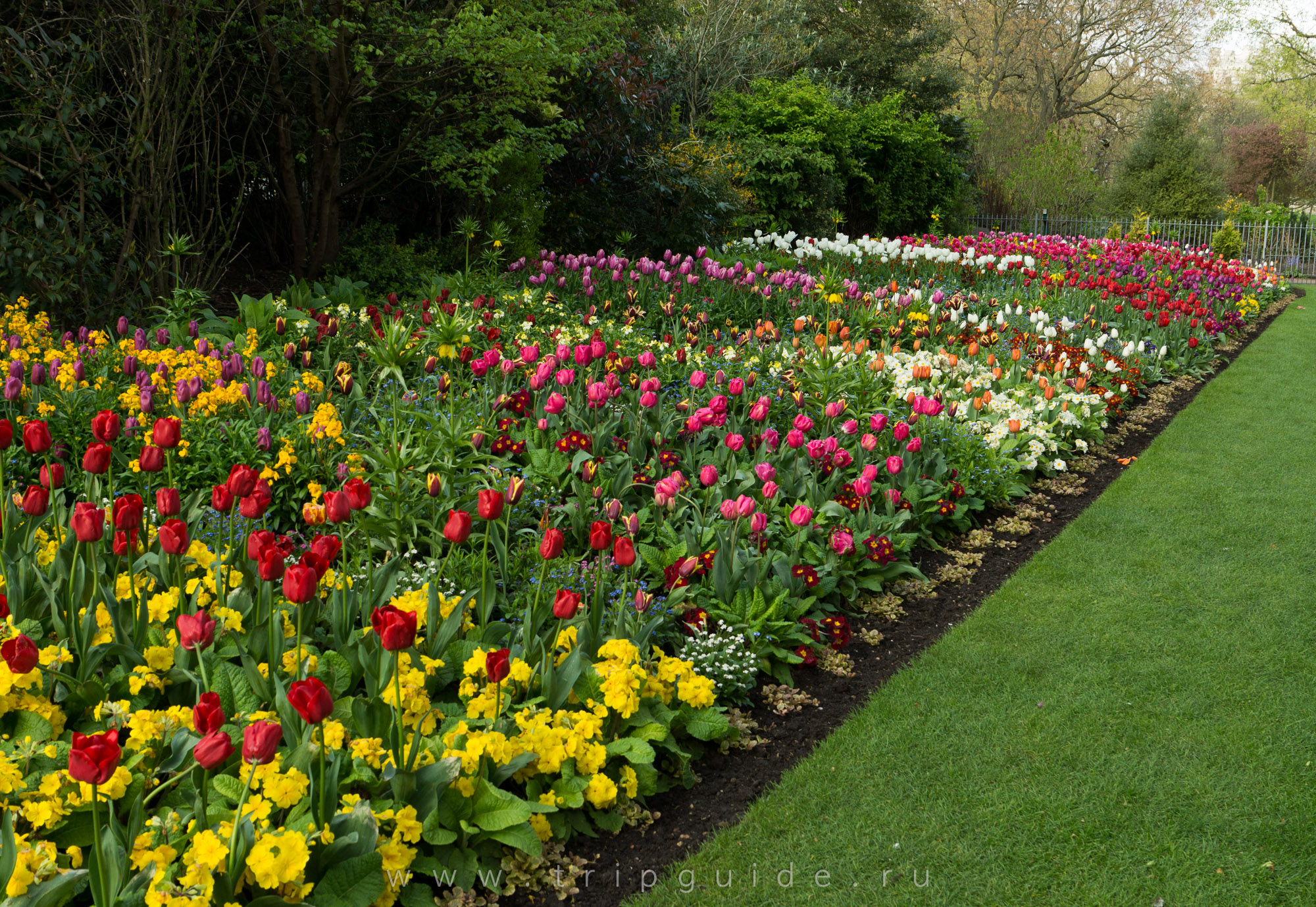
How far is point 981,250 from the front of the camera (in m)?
11.9

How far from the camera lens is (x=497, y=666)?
81.9 inches

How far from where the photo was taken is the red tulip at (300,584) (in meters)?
1.95

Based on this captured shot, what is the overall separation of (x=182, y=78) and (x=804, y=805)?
6.02m

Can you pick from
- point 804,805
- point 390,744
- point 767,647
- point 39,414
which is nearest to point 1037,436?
point 767,647

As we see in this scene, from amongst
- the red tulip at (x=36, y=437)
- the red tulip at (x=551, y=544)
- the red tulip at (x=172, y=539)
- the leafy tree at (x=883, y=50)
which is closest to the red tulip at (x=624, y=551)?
the red tulip at (x=551, y=544)

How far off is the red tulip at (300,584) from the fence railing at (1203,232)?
23.4 m

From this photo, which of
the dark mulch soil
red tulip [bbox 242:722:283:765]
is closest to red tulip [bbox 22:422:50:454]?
red tulip [bbox 242:722:283:765]

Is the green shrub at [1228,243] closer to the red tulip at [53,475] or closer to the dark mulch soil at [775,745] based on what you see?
A: the dark mulch soil at [775,745]

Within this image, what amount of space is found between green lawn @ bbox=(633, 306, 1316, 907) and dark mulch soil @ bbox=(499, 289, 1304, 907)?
0.21ft

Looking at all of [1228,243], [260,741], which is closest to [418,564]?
[260,741]

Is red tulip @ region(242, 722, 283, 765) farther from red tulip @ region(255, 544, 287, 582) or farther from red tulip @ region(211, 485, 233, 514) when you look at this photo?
red tulip @ region(211, 485, 233, 514)

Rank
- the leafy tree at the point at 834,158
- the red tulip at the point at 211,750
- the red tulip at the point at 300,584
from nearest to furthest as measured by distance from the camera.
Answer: the red tulip at the point at 211,750 < the red tulip at the point at 300,584 < the leafy tree at the point at 834,158

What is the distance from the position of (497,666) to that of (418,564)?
44.6 inches

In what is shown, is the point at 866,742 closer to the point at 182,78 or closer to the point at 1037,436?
the point at 1037,436
